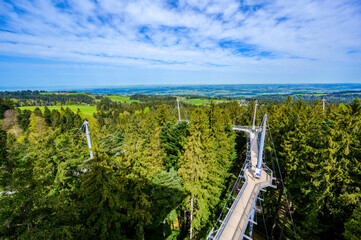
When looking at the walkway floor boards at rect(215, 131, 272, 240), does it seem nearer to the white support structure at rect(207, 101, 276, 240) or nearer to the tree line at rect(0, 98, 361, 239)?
the white support structure at rect(207, 101, 276, 240)

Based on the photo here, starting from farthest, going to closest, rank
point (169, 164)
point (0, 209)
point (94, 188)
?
point (169, 164) → point (94, 188) → point (0, 209)

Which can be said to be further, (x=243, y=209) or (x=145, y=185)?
(x=145, y=185)

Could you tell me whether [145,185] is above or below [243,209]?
above

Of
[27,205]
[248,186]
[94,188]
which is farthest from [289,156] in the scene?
[27,205]

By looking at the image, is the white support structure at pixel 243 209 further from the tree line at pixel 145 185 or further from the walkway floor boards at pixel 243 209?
the tree line at pixel 145 185

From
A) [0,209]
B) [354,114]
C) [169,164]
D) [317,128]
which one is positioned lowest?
[169,164]

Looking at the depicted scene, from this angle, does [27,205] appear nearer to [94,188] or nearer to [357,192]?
[94,188]

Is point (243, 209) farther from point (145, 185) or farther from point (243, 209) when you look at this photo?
point (145, 185)

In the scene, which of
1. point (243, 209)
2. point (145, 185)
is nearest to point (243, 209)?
point (243, 209)

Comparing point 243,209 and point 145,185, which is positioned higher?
point 145,185

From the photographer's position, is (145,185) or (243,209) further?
(145,185)

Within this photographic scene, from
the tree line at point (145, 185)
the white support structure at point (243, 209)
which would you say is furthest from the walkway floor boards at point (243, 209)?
the tree line at point (145, 185)
